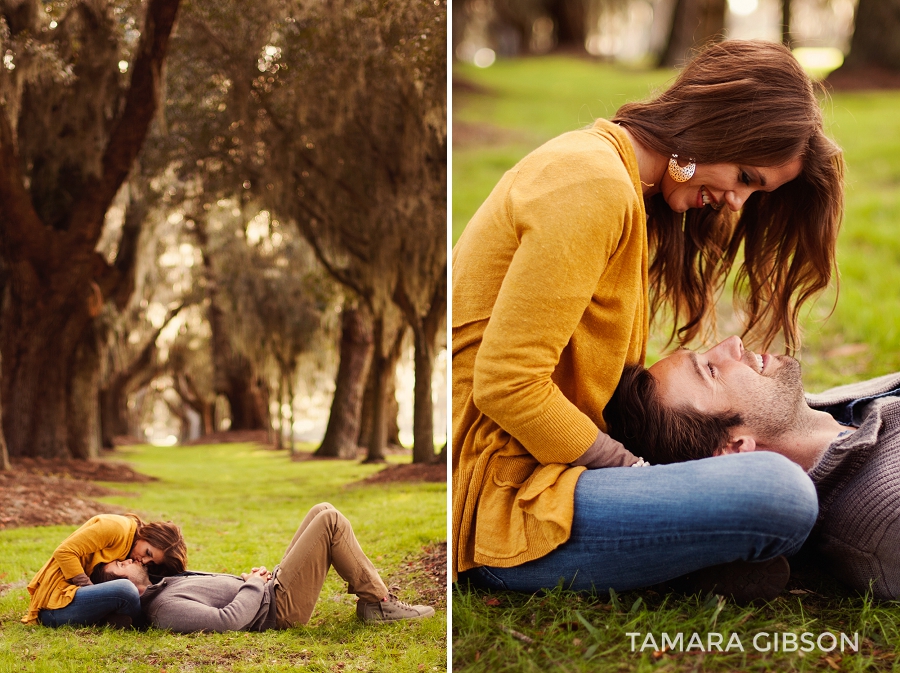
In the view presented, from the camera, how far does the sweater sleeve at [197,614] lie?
1.96 meters

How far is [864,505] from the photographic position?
171 centimetres

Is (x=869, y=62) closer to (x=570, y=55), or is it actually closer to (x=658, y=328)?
(x=570, y=55)

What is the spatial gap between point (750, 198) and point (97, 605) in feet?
6.90

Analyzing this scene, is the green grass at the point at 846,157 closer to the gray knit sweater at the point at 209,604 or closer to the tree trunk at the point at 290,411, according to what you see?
the tree trunk at the point at 290,411

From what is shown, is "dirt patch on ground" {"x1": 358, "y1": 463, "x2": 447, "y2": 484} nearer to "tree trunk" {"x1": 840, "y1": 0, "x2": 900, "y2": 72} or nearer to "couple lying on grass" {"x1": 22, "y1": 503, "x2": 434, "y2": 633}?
"couple lying on grass" {"x1": 22, "y1": 503, "x2": 434, "y2": 633}

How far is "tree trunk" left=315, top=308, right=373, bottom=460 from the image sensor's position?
2745 millimetres

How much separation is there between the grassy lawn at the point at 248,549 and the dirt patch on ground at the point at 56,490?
40 mm

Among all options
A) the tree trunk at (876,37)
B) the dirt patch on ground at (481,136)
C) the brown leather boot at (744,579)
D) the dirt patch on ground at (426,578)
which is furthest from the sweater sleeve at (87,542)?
the tree trunk at (876,37)

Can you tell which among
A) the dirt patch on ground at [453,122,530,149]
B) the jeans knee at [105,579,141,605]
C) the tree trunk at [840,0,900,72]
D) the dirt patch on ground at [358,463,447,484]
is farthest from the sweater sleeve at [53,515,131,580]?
the tree trunk at [840,0,900,72]

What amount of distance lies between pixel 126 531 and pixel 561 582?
1.20 m

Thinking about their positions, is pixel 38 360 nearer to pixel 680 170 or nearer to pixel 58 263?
pixel 58 263

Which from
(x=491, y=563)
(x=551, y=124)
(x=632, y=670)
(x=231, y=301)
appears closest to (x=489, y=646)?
(x=491, y=563)

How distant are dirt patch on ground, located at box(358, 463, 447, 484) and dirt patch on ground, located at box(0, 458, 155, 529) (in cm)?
81
